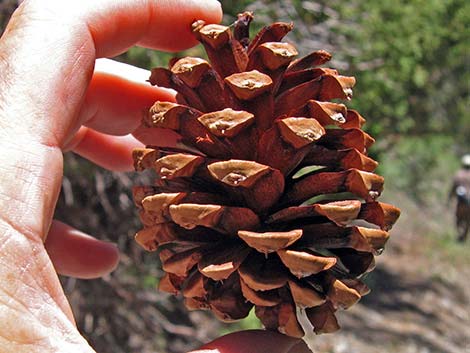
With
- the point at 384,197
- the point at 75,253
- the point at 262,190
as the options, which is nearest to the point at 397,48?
the point at 75,253

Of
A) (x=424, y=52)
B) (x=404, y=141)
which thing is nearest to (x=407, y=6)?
(x=424, y=52)

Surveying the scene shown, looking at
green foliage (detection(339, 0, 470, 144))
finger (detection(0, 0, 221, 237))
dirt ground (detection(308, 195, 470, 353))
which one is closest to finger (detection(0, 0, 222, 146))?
finger (detection(0, 0, 221, 237))

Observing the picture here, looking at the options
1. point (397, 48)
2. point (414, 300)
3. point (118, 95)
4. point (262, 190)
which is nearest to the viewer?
point (262, 190)

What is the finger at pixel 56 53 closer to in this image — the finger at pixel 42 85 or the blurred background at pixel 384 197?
the finger at pixel 42 85

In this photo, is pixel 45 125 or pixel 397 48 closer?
pixel 45 125

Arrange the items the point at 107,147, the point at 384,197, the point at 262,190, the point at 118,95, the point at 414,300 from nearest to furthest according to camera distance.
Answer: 1. the point at 262,190
2. the point at 118,95
3. the point at 107,147
4. the point at 414,300
5. the point at 384,197

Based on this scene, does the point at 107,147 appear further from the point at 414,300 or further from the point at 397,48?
the point at 414,300

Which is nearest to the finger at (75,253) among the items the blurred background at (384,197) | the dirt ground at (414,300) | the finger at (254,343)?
the finger at (254,343)
